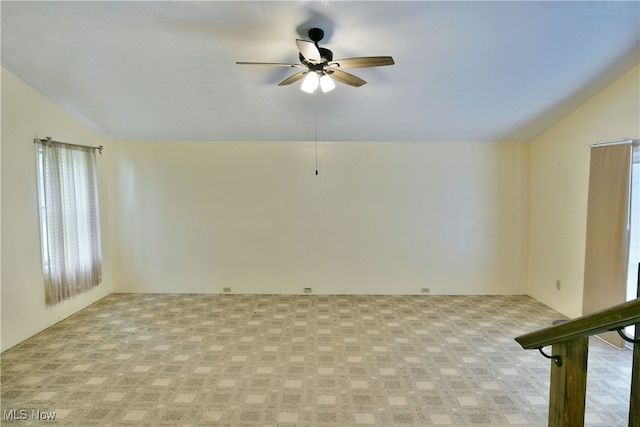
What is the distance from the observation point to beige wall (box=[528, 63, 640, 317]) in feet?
11.9

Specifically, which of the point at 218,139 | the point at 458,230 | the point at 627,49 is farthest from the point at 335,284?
the point at 627,49

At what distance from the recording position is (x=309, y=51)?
244 centimetres

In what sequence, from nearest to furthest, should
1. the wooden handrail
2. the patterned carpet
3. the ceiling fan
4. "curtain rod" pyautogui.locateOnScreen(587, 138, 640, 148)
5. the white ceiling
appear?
1. the wooden handrail
2. the ceiling fan
3. the patterned carpet
4. the white ceiling
5. "curtain rod" pyautogui.locateOnScreen(587, 138, 640, 148)

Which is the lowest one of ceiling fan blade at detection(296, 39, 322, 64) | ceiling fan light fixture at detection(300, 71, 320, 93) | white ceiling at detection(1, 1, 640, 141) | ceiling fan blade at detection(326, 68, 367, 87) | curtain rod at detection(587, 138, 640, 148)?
curtain rod at detection(587, 138, 640, 148)

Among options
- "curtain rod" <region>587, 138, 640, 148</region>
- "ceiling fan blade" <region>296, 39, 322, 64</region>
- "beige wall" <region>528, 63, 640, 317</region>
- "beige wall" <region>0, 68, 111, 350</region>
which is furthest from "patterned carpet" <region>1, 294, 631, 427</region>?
"ceiling fan blade" <region>296, 39, 322, 64</region>

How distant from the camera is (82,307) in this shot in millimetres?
4707

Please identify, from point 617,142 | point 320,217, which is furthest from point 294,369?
point 617,142

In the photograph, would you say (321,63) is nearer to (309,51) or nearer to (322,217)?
(309,51)

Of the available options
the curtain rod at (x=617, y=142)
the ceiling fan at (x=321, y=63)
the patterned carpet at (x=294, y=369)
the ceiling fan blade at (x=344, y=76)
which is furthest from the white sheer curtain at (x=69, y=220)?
the curtain rod at (x=617, y=142)

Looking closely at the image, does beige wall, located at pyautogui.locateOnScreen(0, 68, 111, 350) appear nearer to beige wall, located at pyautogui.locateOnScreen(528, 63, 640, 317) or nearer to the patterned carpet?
the patterned carpet

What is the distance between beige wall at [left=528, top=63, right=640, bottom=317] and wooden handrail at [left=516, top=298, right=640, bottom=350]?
11.1 ft

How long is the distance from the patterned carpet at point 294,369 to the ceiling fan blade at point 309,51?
102 inches

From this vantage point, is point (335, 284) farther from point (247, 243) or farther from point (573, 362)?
point (573, 362)

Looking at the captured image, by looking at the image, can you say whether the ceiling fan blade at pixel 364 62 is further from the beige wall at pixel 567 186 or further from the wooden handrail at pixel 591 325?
the beige wall at pixel 567 186
